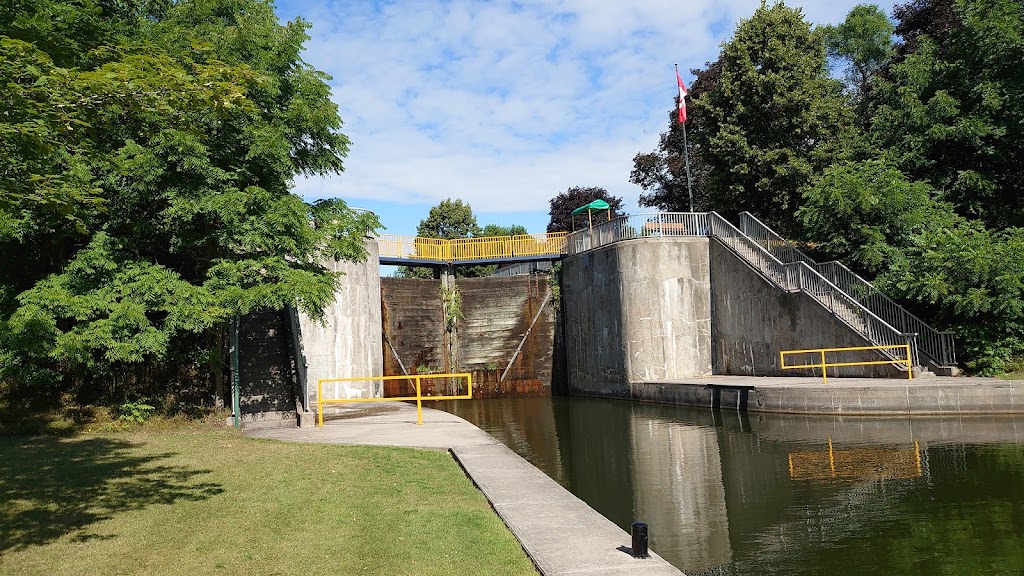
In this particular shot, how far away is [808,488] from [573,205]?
4606cm

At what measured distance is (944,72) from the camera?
77.8 feet

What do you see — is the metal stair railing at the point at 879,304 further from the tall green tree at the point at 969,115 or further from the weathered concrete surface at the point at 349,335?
the weathered concrete surface at the point at 349,335

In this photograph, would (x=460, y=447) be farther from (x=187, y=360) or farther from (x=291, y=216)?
(x=187, y=360)

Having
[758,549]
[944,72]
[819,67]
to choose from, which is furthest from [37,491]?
[819,67]

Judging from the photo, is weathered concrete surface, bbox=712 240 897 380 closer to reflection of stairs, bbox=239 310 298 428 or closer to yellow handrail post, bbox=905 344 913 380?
yellow handrail post, bbox=905 344 913 380

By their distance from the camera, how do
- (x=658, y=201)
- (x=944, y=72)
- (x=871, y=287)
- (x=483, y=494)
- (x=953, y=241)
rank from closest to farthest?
(x=483, y=494), (x=953, y=241), (x=871, y=287), (x=944, y=72), (x=658, y=201)

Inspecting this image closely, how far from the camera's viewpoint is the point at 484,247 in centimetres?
3475

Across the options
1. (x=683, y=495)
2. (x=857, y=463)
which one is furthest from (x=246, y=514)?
(x=857, y=463)

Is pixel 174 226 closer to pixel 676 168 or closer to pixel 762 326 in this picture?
pixel 762 326

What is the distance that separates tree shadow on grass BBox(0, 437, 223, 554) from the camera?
7543 millimetres

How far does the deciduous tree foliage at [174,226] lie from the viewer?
13984 mm

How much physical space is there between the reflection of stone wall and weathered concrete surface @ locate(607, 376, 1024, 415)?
102 inches

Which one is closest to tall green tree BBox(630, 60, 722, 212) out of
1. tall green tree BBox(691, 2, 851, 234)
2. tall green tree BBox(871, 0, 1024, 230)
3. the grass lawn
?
tall green tree BBox(691, 2, 851, 234)

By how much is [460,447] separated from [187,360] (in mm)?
9213
